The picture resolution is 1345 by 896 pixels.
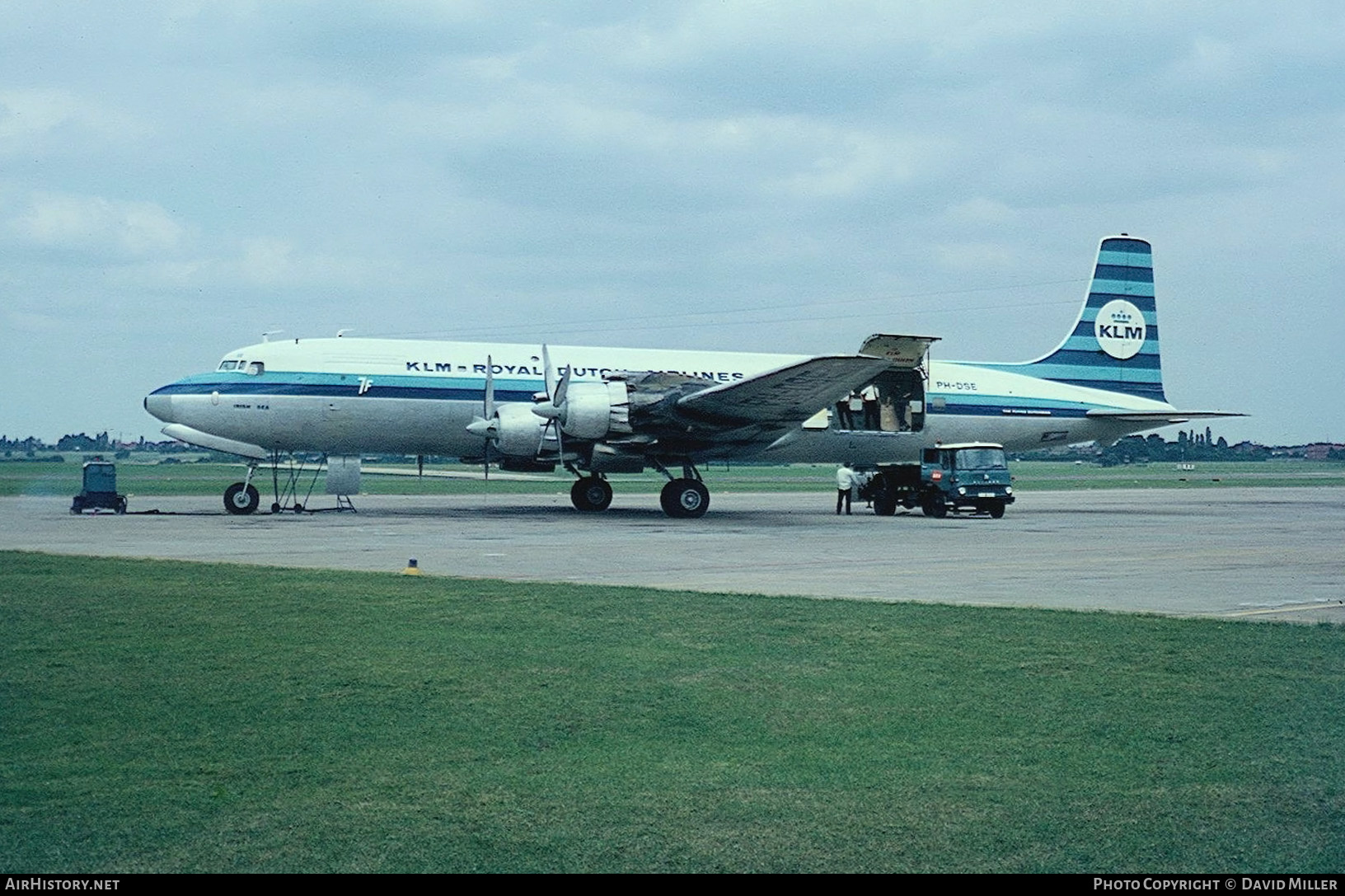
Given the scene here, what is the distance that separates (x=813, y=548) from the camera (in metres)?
23.5

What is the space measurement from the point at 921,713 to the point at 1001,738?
764 millimetres

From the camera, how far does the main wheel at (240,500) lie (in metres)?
33.8

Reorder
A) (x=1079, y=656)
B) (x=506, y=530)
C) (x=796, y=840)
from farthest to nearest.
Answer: (x=506, y=530), (x=1079, y=656), (x=796, y=840)

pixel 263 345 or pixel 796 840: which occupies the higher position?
pixel 263 345

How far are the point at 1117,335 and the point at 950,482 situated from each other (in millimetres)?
11385

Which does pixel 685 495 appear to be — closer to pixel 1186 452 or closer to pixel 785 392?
pixel 785 392

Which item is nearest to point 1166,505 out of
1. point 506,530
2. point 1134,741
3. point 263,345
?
point 506,530

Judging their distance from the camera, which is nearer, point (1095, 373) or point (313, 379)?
point (313, 379)

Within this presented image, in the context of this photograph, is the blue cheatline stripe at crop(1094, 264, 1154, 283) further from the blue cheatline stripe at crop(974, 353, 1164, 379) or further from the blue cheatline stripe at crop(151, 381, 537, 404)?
the blue cheatline stripe at crop(151, 381, 537, 404)

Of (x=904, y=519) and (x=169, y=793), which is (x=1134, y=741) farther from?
(x=904, y=519)

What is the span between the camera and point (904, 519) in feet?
116

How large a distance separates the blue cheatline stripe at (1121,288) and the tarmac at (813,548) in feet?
27.2

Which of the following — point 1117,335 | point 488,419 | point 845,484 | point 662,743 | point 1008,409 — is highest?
point 1117,335

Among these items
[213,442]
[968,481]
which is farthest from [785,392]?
[213,442]
